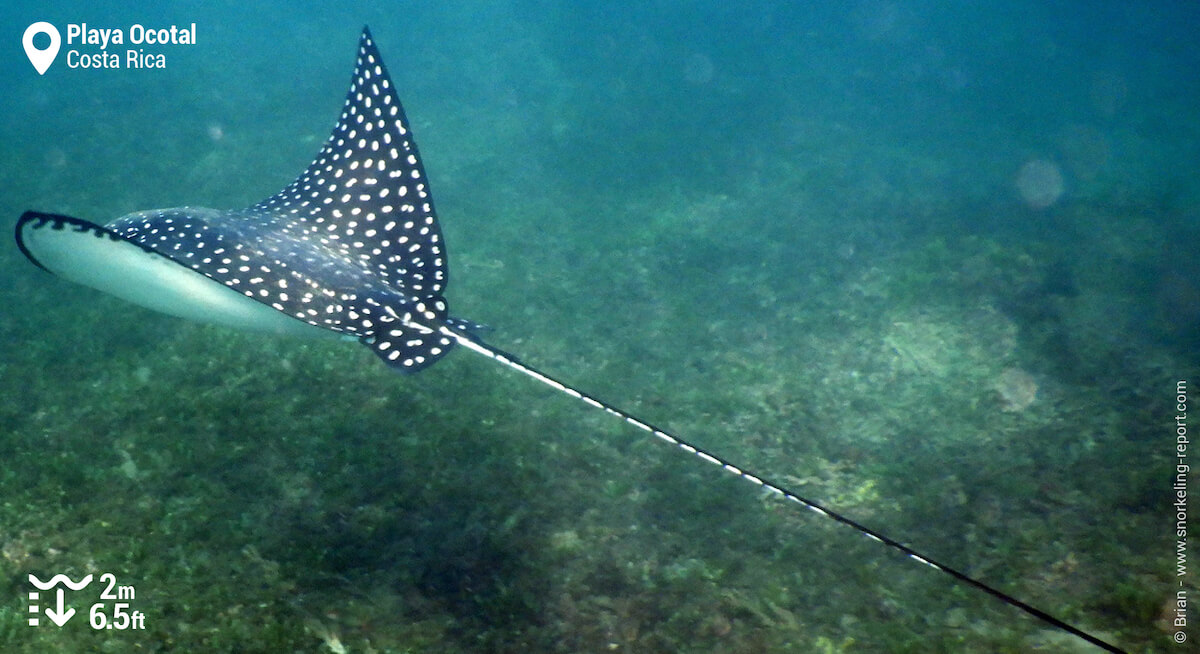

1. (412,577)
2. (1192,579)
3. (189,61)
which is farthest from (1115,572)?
(189,61)

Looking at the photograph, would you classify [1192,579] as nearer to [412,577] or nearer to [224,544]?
[412,577]

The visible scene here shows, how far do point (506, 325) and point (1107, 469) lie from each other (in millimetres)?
4612

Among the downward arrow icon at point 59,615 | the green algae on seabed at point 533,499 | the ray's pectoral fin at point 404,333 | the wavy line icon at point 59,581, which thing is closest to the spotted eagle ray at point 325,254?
the ray's pectoral fin at point 404,333

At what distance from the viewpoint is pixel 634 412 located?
4895mm

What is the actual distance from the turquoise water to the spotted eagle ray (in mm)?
507

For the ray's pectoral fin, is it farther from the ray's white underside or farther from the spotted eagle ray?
the ray's white underside

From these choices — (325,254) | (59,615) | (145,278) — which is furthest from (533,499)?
(145,278)

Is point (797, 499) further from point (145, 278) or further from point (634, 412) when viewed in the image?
point (145, 278)

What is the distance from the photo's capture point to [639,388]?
5219mm

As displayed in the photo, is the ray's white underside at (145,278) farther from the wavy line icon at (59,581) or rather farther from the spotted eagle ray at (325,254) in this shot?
the wavy line icon at (59,581)

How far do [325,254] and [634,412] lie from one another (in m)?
2.48

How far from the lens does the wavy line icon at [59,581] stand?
320 cm

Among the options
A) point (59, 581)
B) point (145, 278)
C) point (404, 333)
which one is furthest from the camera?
point (404, 333)

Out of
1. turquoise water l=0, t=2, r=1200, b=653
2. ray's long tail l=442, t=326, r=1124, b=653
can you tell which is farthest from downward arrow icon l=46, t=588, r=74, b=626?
ray's long tail l=442, t=326, r=1124, b=653
